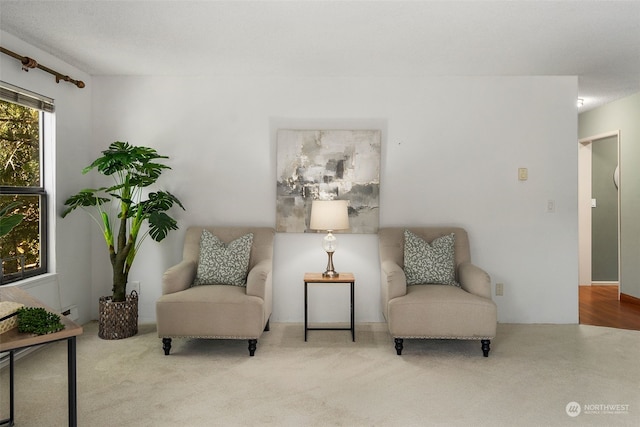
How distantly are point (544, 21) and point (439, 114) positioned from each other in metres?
1.40

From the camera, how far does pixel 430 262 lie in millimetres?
3756

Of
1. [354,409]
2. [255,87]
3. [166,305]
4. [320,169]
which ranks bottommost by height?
[354,409]

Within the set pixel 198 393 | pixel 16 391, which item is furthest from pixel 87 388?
pixel 198 393

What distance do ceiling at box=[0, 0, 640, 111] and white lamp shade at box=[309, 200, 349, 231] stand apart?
1213mm

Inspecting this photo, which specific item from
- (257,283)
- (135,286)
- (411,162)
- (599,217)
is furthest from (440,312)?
(599,217)

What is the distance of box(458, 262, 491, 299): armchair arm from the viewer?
135 inches

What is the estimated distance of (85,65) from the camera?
4.01 m

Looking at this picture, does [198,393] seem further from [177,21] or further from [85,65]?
[85,65]

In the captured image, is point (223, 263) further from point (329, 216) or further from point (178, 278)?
point (329, 216)

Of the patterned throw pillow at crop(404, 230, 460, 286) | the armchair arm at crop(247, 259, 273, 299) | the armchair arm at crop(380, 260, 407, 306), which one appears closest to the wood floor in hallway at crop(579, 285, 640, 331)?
the patterned throw pillow at crop(404, 230, 460, 286)

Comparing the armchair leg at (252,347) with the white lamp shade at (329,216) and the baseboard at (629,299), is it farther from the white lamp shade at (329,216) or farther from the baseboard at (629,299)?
the baseboard at (629,299)

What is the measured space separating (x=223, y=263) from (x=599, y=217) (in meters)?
5.30

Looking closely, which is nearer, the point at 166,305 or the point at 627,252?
the point at 166,305

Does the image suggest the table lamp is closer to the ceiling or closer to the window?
the ceiling
